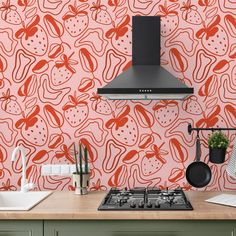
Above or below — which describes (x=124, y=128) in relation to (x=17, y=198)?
above

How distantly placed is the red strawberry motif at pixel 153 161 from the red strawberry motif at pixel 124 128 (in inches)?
5.7

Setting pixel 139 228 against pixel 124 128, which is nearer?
pixel 139 228

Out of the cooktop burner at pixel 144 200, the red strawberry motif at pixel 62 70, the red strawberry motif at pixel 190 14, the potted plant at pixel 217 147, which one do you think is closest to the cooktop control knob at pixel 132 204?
the cooktop burner at pixel 144 200

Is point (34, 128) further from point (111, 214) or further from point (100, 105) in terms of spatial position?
point (111, 214)

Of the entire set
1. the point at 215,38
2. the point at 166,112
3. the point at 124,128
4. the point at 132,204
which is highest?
the point at 215,38

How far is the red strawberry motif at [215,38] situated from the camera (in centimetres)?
304

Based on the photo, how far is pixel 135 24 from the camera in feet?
9.78

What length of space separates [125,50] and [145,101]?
0.40 meters

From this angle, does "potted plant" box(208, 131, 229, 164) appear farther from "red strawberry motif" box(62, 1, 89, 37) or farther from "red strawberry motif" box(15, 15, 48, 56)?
"red strawberry motif" box(15, 15, 48, 56)

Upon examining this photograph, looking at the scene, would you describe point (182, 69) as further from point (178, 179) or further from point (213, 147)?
point (178, 179)

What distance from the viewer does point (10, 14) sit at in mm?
3094

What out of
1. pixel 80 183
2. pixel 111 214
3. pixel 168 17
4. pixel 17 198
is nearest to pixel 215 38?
pixel 168 17

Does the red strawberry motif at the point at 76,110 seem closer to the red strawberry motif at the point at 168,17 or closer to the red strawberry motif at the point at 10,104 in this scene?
the red strawberry motif at the point at 10,104

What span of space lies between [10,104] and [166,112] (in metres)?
1.15
